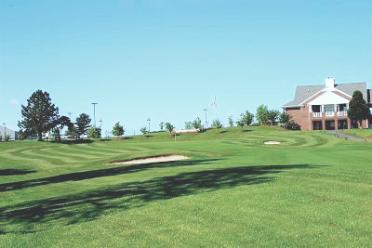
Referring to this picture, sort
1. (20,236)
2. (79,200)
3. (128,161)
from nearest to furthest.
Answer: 1. (20,236)
2. (79,200)
3. (128,161)

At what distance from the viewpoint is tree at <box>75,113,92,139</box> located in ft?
368

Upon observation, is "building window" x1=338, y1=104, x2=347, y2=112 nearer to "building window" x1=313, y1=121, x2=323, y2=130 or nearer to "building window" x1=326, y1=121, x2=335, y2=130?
"building window" x1=326, y1=121, x2=335, y2=130

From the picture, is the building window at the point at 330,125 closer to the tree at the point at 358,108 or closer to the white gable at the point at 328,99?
the white gable at the point at 328,99

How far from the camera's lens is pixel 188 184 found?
58.2 ft

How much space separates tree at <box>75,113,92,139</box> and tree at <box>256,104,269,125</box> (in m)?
A: 35.2

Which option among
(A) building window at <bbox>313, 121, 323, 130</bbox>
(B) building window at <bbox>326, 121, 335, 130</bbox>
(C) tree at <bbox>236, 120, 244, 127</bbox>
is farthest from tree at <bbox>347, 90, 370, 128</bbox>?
(C) tree at <bbox>236, 120, 244, 127</bbox>

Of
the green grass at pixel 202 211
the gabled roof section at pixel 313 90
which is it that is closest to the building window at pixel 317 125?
the gabled roof section at pixel 313 90

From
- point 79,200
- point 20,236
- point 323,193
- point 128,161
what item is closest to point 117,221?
point 20,236

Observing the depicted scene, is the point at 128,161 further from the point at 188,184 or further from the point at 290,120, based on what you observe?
the point at 290,120

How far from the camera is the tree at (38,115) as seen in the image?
10319cm

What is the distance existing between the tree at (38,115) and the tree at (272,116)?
1608 inches

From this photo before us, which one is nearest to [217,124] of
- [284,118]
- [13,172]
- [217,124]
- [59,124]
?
[217,124]

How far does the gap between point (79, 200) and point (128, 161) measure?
21.3m

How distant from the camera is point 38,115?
103625mm
